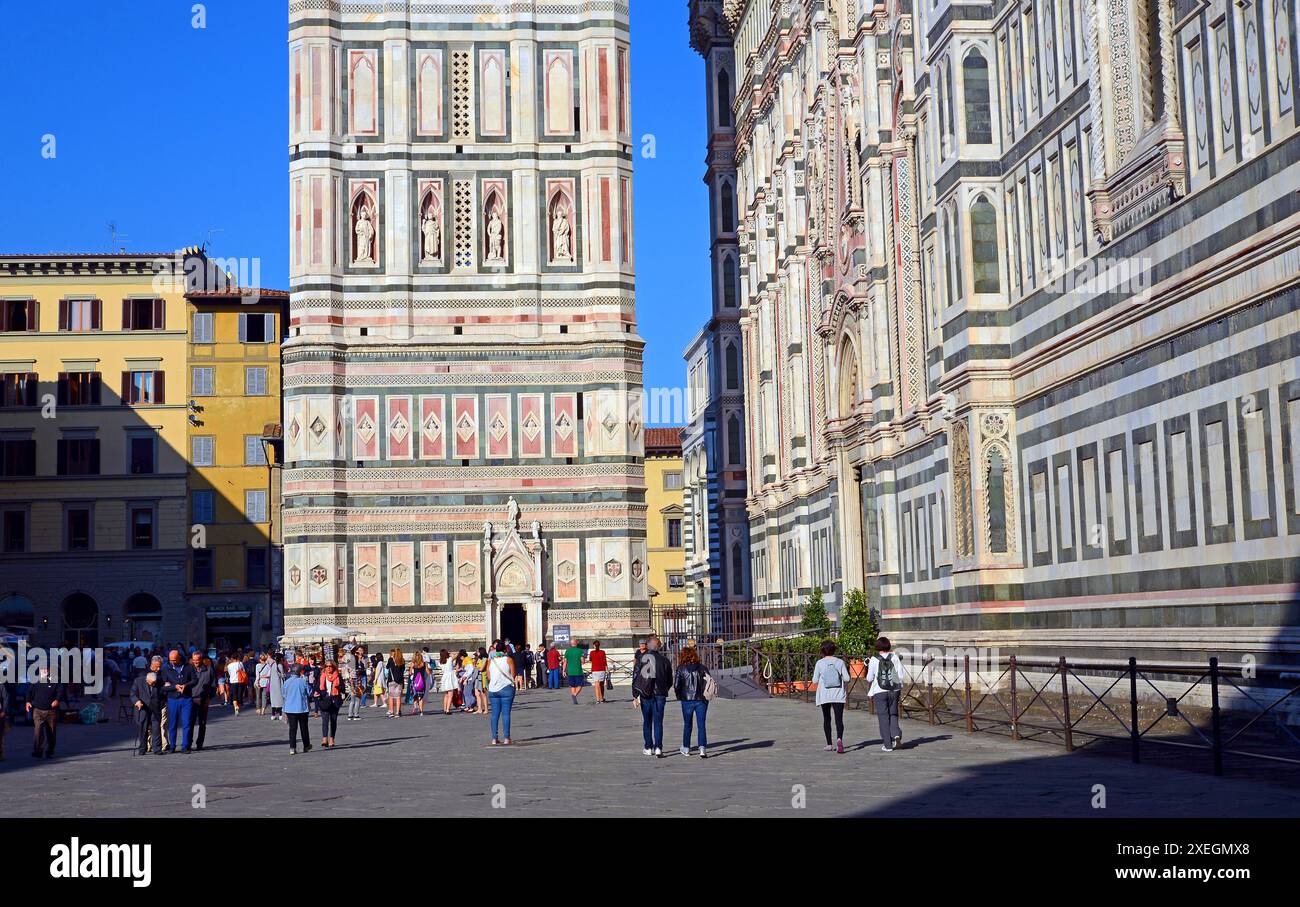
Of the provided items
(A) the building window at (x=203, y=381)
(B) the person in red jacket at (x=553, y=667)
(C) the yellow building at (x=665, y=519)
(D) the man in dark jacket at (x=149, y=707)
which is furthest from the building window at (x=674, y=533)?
(D) the man in dark jacket at (x=149, y=707)

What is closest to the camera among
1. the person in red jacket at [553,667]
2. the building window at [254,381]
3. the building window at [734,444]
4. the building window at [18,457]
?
the person in red jacket at [553,667]

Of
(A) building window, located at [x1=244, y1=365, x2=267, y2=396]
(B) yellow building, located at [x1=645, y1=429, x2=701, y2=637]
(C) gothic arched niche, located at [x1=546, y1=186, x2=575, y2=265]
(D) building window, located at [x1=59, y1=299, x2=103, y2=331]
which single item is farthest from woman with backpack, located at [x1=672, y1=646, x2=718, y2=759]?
(B) yellow building, located at [x1=645, y1=429, x2=701, y2=637]

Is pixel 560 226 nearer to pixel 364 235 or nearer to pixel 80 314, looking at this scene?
pixel 364 235

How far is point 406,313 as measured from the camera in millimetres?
52688

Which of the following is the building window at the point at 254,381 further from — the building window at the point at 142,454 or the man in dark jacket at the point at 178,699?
the man in dark jacket at the point at 178,699

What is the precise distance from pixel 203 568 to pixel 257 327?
11.5 meters

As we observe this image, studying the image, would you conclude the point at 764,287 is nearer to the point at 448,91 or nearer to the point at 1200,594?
the point at 448,91

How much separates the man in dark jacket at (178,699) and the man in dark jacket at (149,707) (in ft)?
0.51

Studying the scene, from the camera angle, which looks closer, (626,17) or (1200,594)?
(1200,594)

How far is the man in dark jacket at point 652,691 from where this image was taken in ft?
69.8
